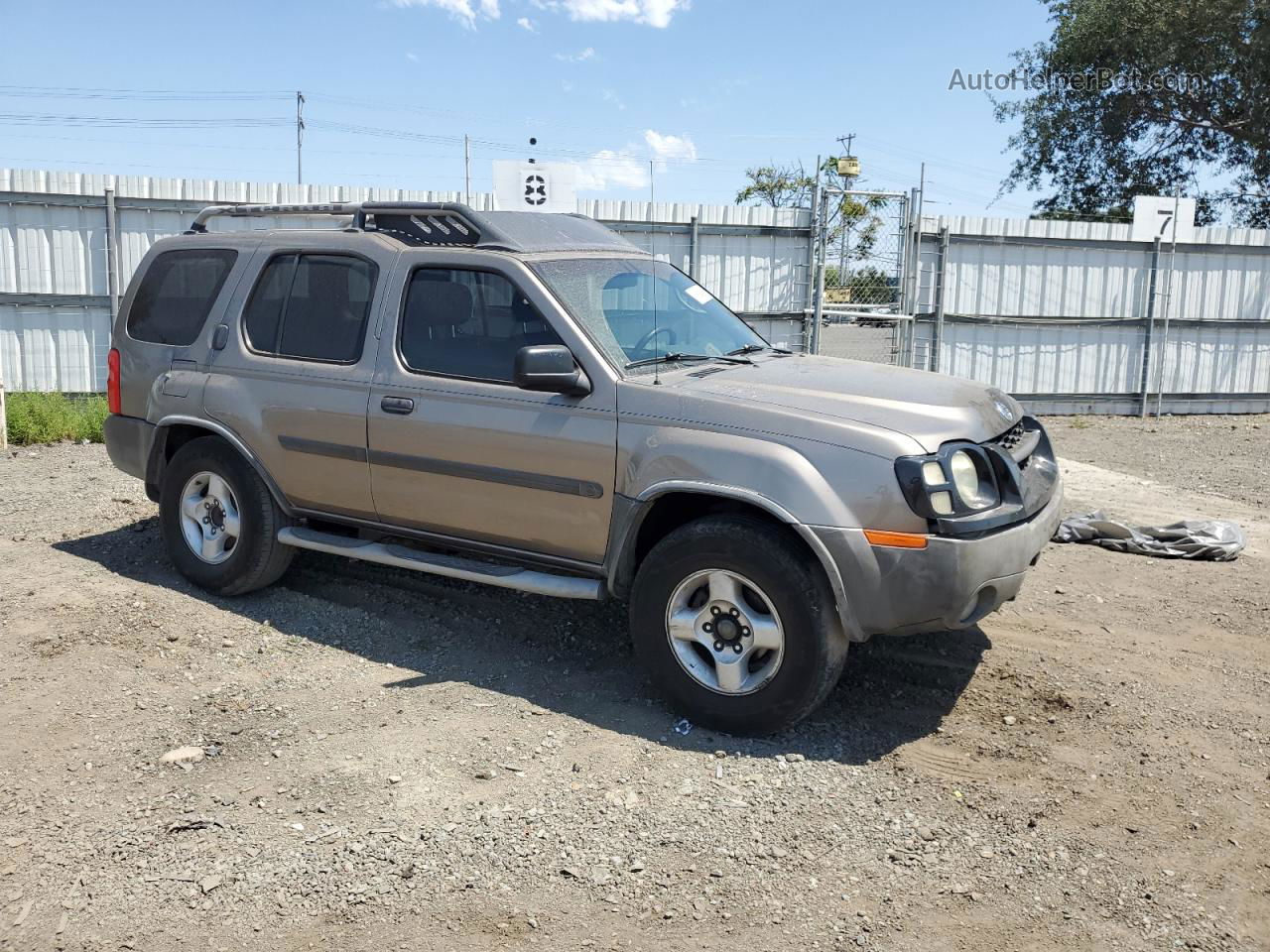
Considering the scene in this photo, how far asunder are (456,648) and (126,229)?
9.51 meters

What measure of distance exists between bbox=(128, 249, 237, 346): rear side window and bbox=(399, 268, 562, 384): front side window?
1427 mm

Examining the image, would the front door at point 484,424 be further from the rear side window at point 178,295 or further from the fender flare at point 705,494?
the rear side window at point 178,295

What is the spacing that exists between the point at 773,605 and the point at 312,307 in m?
2.94

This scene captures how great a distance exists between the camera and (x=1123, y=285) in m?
15.7

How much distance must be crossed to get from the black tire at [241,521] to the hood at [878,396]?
8.01 ft

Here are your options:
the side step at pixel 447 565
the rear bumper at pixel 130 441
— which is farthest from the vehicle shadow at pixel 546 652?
the rear bumper at pixel 130 441

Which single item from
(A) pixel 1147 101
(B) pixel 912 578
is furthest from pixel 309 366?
(A) pixel 1147 101

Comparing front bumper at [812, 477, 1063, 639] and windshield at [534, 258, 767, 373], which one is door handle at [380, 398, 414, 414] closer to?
windshield at [534, 258, 767, 373]

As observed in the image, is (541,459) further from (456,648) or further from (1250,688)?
(1250,688)

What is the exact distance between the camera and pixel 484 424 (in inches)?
198

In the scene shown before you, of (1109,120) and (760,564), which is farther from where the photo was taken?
(1109,120)

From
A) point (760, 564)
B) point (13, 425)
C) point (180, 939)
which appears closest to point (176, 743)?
point (180, 939)

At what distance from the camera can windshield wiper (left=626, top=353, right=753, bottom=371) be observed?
500 centimetres

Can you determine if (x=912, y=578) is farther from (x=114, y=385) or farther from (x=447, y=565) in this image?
(x=114, y=385)
